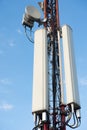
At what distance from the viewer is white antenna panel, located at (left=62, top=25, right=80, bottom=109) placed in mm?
28016

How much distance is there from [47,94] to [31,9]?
29.9ft

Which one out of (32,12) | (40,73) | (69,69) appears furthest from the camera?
(32,12)

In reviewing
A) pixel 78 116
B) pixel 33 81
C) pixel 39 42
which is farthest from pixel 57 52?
pixel 78 116

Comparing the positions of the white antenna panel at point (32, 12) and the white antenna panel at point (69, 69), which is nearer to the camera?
the white antenna panel at point (69, 69)

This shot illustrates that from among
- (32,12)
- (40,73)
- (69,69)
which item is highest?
(32,12)

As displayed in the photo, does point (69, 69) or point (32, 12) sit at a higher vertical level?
point (32, 12)

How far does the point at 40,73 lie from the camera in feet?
93.9

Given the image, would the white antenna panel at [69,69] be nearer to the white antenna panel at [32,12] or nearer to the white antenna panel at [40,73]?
the white antenna panel at [40,73]

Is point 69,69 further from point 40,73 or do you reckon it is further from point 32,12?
point 32,12

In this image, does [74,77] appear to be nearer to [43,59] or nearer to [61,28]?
[43,59]

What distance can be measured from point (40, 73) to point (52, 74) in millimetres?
1702

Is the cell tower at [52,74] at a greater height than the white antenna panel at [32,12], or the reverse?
the white antenna panel at [32,12]

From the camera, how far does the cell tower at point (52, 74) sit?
1086 inches

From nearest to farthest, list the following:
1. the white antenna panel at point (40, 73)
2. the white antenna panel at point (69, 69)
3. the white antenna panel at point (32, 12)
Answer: the white antenna panel at point (40, 73) < the white antenna panel at point (69, 69) < the white antenna panel at point (32, 12)
